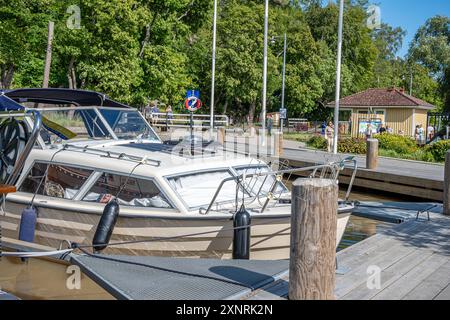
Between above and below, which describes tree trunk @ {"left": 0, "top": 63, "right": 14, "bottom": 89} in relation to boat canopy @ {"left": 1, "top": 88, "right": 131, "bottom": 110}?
above

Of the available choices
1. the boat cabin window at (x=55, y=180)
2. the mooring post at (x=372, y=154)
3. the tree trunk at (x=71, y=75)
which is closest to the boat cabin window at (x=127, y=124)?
the boat cabin window at (x=55, y=180)

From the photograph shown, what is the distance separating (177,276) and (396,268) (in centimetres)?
284

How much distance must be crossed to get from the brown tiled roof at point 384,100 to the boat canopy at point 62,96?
29.1m

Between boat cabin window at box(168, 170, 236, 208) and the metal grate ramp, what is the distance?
1.78m

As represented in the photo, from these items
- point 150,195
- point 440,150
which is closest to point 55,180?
point 150,195

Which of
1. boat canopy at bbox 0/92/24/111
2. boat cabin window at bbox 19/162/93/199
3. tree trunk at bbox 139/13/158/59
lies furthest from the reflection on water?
tree trunk at bbox 139/13/158/59

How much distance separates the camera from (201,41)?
52.0 meters

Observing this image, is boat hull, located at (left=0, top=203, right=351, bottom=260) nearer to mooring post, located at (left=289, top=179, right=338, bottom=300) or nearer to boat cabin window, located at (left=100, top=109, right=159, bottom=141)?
mooring post, located at (left=289, top=179, right=338, bottom=300)

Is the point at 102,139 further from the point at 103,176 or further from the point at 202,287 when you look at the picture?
the point at 202,287

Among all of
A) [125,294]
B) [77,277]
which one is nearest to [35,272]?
[77,277]

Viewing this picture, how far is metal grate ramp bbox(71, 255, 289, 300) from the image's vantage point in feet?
18.1

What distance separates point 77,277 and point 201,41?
4696 centimetres

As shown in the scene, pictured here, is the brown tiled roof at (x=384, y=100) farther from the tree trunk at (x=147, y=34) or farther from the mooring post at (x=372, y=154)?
the mooring post at (x=372, y=154)

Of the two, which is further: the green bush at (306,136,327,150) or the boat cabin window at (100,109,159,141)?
the green bush at (306,136,327,150)
